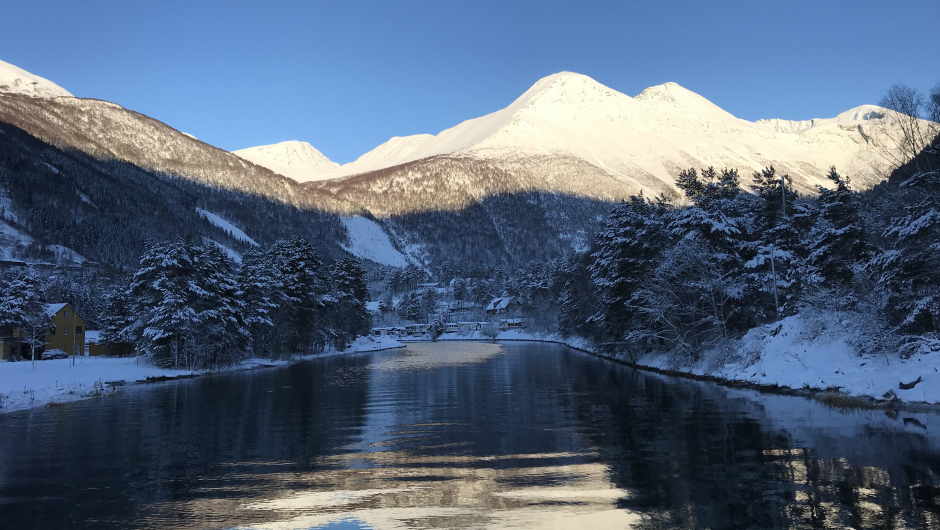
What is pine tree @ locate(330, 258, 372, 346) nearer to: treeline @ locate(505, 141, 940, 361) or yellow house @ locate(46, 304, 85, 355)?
yellow house @ locate(46, 304, 85, 355)

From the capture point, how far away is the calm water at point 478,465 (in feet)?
35.3

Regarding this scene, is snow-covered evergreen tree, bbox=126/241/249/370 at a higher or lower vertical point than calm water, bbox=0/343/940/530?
higher

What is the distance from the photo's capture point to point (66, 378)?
39312 mm

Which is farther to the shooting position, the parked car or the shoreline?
the parked car

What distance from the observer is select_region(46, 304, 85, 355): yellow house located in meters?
67.6

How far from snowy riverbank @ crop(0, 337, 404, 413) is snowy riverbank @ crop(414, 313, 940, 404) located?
1494 inches

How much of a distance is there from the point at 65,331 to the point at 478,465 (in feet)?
239

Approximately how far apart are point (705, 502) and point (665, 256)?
3753 cm

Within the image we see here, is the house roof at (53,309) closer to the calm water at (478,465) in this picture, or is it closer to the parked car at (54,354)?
the parked car at (54,354)

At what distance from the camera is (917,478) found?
12.3 meters

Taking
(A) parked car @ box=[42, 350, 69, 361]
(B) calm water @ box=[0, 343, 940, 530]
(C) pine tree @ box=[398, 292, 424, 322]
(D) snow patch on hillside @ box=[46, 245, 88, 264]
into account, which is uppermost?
(D) snow patch on hillside @ box=[46, 245, 88, 264]

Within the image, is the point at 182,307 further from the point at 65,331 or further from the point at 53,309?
the point at 65,331

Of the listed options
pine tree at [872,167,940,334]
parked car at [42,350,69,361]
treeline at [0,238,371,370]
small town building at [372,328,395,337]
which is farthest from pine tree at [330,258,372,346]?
pine tree at [872,167,940,334]

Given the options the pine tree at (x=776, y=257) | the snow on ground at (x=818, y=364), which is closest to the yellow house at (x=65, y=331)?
the snow on ground at (x=818, y=364)
